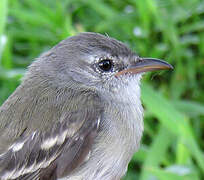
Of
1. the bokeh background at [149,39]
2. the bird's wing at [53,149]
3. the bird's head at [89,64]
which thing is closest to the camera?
the bird's wing at [53,149]

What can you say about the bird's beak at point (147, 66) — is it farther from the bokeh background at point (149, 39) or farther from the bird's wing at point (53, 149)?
the bokeh background at point (149, 39)

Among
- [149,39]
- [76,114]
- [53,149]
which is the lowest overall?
[53,149]

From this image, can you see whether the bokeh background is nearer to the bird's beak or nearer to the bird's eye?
the bird's beak

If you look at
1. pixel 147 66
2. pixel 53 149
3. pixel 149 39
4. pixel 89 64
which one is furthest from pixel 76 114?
pixel 149 39

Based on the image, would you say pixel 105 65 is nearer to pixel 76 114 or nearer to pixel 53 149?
pixel 76 114

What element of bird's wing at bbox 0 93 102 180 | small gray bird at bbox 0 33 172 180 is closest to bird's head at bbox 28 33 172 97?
small gray bird at bbox 0 33 172 180

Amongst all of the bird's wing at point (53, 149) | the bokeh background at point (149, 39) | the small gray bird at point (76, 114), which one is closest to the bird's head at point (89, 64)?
the small gray bird at point (76, 114)

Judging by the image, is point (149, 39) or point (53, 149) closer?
point (53, 149)
